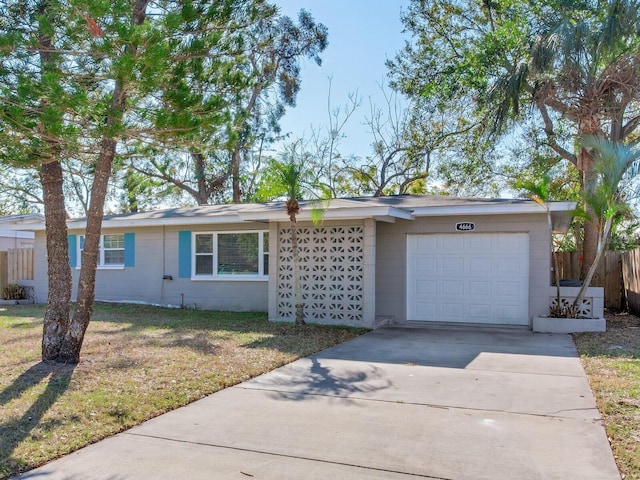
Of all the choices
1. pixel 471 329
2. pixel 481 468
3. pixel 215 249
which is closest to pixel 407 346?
pixel 471 329

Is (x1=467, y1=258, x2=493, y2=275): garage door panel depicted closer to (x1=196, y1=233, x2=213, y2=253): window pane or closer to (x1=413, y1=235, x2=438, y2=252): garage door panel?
(x1=413, y1=235, x2=438, y2=252): garage door panel

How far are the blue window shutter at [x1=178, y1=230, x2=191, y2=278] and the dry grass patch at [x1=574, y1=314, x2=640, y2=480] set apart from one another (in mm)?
9469

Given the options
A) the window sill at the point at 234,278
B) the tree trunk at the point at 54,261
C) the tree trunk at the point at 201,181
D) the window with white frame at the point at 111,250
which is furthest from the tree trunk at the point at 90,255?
the tree trunk at the point at 201,181

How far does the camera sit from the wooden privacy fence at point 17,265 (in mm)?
17266

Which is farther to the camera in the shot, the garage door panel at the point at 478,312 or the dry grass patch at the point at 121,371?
the garage door panel at the point at 478,312

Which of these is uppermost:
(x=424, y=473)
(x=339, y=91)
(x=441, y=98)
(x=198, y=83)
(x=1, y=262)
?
(x=339, y=91)

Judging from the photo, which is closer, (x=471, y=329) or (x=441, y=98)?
(x=471, y=329)

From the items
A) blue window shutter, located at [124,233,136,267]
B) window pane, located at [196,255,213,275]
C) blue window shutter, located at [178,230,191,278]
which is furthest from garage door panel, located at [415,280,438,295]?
blue window shutter, located at [124,233,136,267]

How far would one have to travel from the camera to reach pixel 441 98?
58.6ft

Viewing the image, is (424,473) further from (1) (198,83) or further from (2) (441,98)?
(2) (441,98)

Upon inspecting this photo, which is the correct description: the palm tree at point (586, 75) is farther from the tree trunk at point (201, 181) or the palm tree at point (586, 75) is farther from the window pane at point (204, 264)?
the tree trunk at point (201, 181)

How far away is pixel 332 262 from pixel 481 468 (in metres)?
7.89

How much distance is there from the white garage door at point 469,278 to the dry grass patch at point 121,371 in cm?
215

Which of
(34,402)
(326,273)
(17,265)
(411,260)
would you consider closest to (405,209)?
(411,260)
